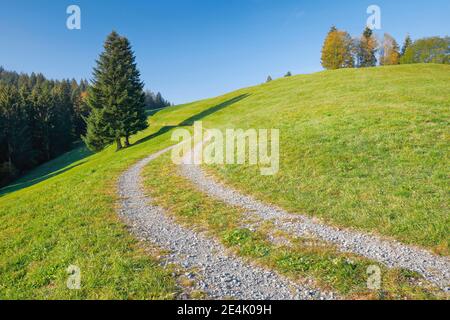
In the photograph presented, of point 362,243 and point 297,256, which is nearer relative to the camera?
point 297,256

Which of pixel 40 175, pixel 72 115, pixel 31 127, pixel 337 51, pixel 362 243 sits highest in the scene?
pixel 337 51

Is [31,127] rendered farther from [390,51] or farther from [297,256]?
[390,51]

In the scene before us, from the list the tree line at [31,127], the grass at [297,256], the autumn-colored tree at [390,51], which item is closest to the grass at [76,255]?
the grass at [297,256]

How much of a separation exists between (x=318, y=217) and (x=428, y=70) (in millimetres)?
57293

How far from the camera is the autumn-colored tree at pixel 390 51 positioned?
8631 cm

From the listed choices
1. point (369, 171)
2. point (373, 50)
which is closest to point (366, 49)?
point (373, 50)

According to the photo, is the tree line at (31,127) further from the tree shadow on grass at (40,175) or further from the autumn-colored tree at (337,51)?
the autumn-colored tree at (337,51)

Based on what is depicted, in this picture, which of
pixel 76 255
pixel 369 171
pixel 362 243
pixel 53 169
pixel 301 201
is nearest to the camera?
pixel 362 243

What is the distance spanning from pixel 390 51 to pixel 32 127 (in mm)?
105003

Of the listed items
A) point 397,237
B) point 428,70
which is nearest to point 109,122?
point 397,237

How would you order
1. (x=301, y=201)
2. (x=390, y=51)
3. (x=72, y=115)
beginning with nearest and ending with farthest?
(x=301, y=201) → (x=72, y=115) → (x=390, y=51)

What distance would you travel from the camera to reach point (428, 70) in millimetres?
51844

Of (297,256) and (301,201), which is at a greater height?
(301,201)

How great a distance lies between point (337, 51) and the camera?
260 ft
